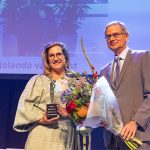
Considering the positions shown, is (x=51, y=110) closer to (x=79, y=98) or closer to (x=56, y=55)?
(x=79, y=98)

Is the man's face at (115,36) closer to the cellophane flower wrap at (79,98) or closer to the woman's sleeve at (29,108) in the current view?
the cellophane flower wrap at (79,98)

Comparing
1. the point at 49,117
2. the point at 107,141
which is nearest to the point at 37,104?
the point at 49,117

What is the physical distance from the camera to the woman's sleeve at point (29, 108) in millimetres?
2283

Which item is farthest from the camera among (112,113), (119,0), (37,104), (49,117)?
(119,0)

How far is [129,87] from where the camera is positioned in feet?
6.59

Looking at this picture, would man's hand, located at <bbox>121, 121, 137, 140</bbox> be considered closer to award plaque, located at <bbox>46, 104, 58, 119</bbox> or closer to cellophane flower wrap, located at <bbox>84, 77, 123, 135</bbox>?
cellophane flower wrap, located at <bbox>84, 77, 123, 135</bbox>

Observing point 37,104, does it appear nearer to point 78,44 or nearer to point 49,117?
point 49,117

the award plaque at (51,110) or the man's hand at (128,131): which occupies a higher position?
the award plaque at (51,110)

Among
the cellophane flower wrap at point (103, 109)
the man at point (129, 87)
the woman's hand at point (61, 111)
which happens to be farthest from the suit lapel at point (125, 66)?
the woman's hand at point (61, 111)

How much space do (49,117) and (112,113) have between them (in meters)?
0.45

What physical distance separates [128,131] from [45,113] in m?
0.56

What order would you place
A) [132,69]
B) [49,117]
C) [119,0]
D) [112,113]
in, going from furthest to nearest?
[119,0]
[49,117]
[132,69]
[112,113]

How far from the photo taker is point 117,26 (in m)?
2.08

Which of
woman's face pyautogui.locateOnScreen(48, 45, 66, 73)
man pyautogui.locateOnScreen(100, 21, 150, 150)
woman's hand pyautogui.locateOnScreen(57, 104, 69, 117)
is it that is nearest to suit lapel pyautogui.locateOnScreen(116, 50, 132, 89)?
man pyautogui.locateOnScreen(100, 21, 150, 150)
